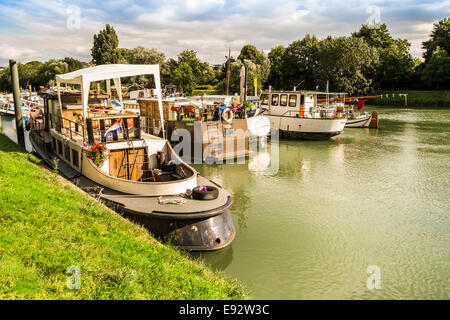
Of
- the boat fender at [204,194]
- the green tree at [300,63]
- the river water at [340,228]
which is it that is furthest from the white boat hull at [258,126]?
the green tree at [300,63]

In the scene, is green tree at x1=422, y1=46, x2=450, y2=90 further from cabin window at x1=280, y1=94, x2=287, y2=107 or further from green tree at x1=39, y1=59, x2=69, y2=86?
green tree at x1=39, y1=59, x2=69, y2=86

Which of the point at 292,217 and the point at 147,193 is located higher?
the point at 147,193

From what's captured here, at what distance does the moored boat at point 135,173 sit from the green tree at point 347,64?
54.5m

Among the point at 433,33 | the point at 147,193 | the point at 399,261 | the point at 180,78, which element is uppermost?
the point at 433,33

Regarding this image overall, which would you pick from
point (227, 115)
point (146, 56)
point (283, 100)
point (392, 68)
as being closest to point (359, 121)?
point (283, 100)

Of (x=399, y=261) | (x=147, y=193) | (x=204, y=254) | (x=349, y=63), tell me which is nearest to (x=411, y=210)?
(x=399, y=261)

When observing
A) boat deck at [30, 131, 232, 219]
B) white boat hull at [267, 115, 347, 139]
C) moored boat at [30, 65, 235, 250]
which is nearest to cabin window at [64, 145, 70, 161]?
moored boat at [30, 65, 235, 250]

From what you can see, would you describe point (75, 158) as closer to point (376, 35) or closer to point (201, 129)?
point (201, 129)

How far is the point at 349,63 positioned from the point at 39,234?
208 ft

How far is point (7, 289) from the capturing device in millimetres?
5070

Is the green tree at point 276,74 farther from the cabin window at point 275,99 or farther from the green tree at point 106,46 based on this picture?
the cabin window at point 275,99

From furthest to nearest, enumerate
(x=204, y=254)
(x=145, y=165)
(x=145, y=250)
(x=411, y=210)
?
(x=411, y=210) < (x=145, y=165) < (x=204, y=254) < (x=145, y=250)

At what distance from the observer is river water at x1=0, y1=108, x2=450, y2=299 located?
358 inches
